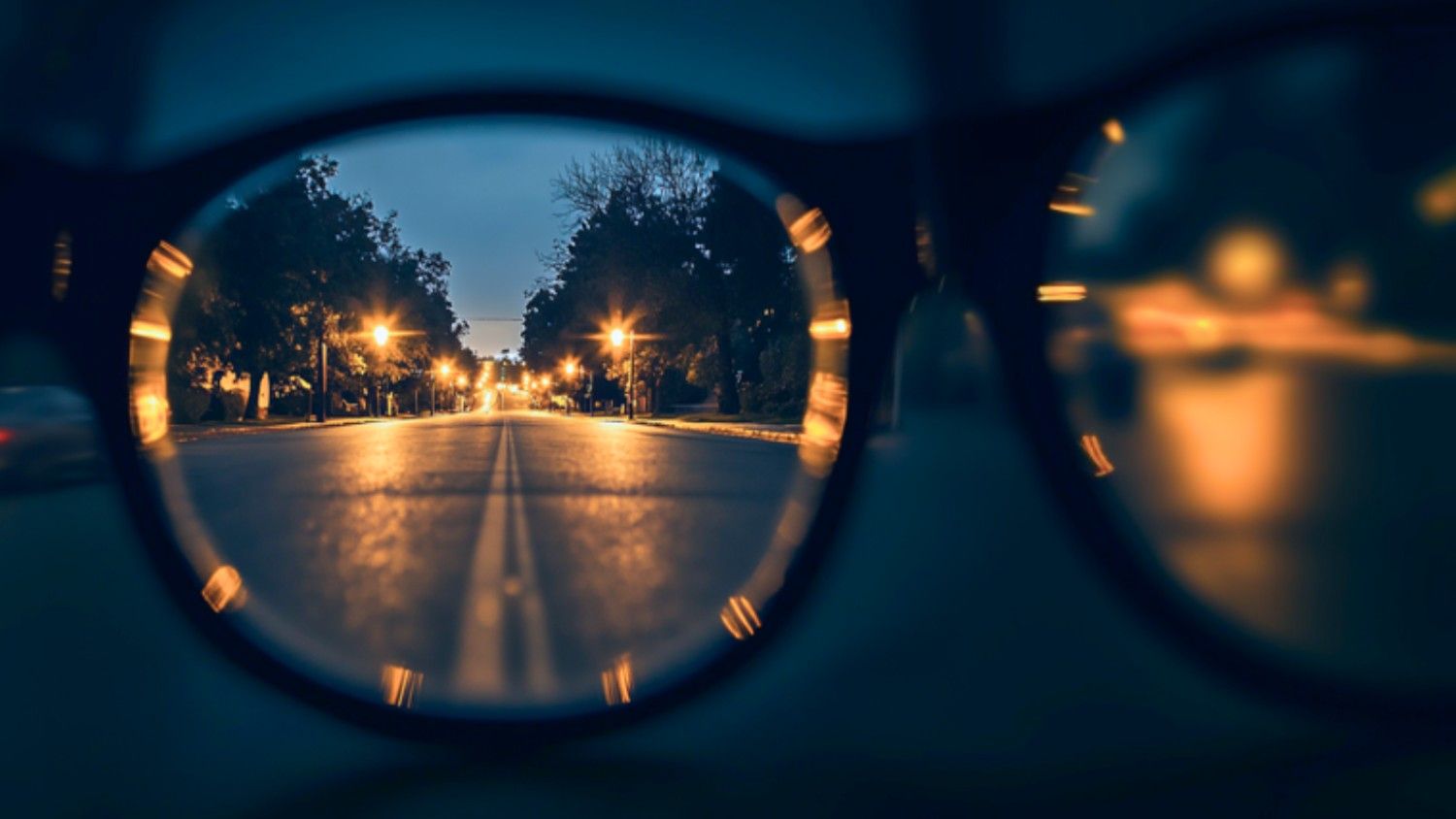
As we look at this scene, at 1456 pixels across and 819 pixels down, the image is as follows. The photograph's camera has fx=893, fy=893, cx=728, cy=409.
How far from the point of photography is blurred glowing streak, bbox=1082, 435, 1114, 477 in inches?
38.3

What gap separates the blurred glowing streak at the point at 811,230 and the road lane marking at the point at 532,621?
500 mm

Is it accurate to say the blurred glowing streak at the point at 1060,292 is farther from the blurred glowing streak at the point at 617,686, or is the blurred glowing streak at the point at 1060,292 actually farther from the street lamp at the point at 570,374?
the street lamp at the point at 570,374

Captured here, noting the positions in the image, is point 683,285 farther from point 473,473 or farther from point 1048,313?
point 1048,313

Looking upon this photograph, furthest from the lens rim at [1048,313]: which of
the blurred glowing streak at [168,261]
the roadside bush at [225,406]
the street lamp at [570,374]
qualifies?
the roadside bush at [225,406]

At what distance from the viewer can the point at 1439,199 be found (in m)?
1.45

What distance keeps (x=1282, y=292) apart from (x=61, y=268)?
5.55ft

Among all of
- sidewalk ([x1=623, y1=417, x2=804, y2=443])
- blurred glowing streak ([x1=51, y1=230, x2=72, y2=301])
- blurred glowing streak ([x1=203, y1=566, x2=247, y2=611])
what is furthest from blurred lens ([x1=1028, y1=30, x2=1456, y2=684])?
sidewalk ([x1=623, y1=417, x2=804, y2=443])

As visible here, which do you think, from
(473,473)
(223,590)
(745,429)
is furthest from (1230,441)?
(745,429)

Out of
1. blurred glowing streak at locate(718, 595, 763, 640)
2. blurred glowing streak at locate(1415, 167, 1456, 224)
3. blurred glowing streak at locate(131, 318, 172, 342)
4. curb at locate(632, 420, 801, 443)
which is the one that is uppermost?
blurred glowing streak at locate(1415, 167, 1456, 224)

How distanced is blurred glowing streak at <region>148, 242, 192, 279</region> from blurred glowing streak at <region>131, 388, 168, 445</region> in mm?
113

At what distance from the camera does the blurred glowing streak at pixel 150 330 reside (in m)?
0.81

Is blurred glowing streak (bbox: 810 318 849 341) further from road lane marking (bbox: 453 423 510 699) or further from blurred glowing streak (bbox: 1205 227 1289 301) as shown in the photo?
blurred glowing streak (bbox: 1205 227 1289 301)

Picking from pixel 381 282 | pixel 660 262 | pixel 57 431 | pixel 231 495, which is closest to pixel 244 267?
pixel 231 495

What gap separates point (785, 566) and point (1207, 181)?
3.90ft
